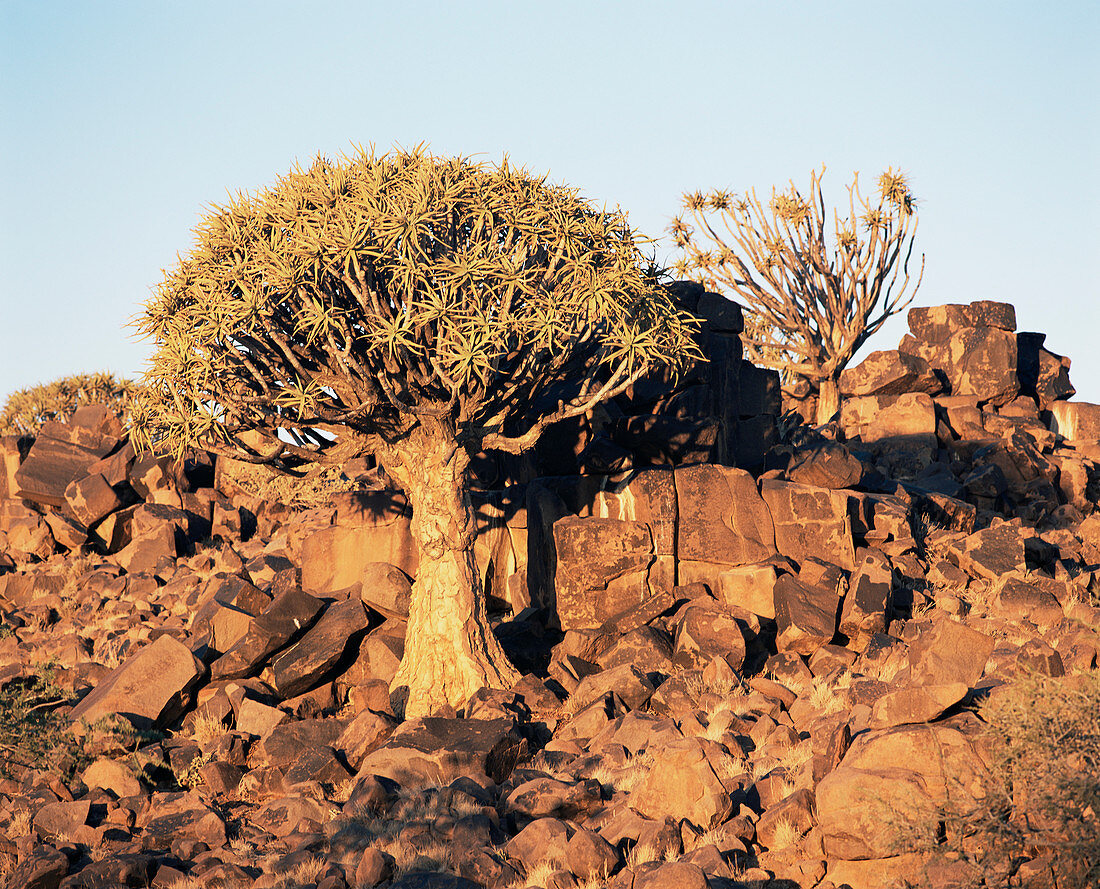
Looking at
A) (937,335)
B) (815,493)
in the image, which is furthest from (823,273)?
(815,493)

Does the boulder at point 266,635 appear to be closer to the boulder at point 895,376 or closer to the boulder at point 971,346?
the boulder at point 895,376

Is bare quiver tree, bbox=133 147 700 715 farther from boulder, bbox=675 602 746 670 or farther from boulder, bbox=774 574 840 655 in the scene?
boulder, bbox=774 574 840 655

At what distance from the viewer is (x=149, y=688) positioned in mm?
14211

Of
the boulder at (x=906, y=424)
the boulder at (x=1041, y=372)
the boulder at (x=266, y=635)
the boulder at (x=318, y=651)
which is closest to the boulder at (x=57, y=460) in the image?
the boulder at (x=266, y=635)

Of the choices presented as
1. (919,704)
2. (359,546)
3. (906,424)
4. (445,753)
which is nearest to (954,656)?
(919,704)

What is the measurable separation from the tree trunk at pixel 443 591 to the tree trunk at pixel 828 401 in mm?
17358

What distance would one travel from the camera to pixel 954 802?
7.57 metres

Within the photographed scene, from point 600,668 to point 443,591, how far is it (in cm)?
268

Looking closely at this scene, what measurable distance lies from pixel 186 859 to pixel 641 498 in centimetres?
894

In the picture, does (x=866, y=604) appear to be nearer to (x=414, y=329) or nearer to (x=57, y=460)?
(x=414, y=329)

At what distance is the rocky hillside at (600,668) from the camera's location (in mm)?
8539

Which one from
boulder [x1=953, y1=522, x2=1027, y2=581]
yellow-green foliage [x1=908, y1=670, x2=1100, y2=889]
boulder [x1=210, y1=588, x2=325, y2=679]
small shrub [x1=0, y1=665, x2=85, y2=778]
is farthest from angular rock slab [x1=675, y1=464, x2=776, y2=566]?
small shrub [x1=0, y1=665, x2=85, y2=778]

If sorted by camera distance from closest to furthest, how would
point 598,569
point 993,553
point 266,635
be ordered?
point 266,635 < point 598,569 < point 993,553

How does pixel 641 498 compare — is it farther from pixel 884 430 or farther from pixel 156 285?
pixel 884 430
